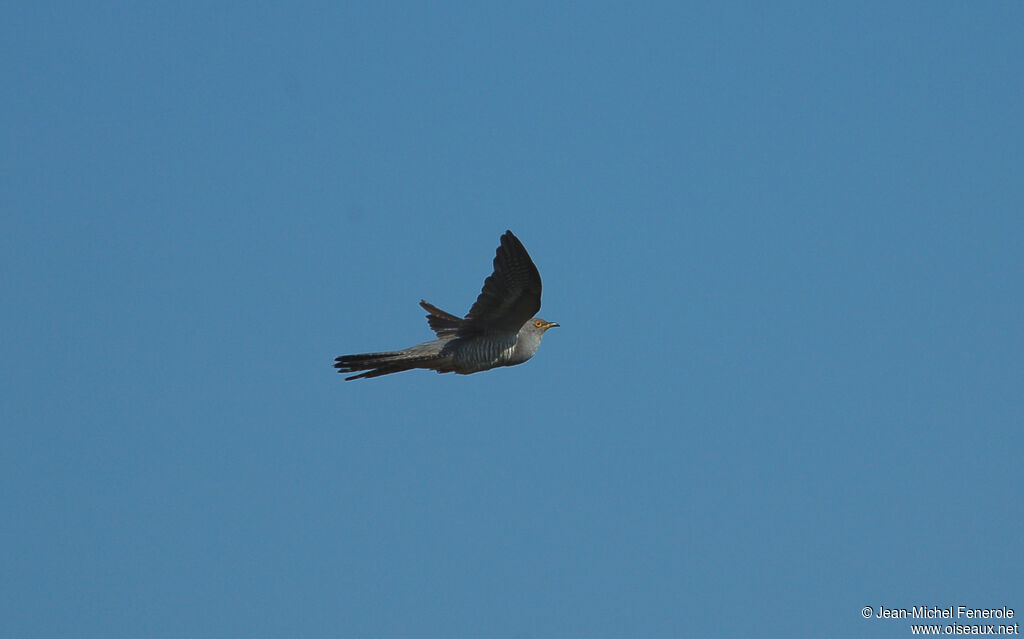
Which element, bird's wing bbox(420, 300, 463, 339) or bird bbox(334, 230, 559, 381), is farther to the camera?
bird's wing bbox(420, 300, 463, 339)

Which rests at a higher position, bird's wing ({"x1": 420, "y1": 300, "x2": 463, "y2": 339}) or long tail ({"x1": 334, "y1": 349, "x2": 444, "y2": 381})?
bird's wing ({"x1": 420, "y1": 300, "x2": 463, "y2": 339})

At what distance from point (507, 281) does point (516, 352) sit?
4.47 feet

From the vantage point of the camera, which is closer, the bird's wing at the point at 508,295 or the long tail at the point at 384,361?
the bird's wing at the point at 508,295

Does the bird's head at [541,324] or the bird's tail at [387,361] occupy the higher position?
the bird's head at [541,324]

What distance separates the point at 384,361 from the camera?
1605cm

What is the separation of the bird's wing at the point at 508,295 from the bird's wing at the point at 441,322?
0.63 m

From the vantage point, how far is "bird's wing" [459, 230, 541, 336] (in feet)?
49.5

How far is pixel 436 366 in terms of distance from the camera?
16.6 metres

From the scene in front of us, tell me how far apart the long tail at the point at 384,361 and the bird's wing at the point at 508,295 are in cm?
57

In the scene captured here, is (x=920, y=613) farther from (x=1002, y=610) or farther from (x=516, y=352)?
(x=516, y=352)

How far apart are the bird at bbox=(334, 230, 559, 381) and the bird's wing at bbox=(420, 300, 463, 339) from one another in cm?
2

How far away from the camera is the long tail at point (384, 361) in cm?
1598

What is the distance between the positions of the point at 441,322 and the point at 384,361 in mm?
1554

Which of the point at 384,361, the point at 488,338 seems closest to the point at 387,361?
the point at 384,361
